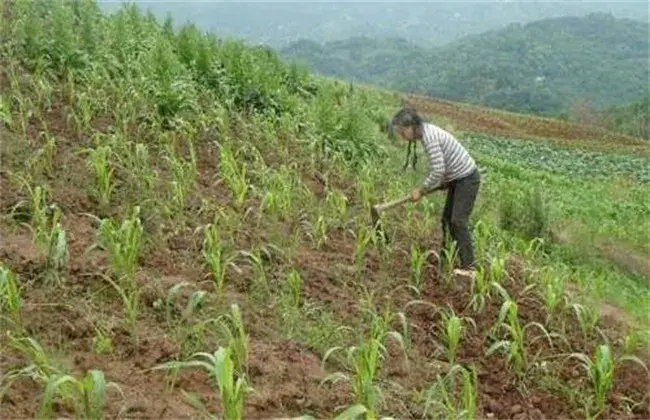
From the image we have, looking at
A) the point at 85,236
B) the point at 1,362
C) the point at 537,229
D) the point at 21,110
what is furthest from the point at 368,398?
the point at 537,229

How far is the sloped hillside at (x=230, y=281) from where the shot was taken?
156 inches

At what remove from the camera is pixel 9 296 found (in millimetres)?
3826

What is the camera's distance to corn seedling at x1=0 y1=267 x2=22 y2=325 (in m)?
3.76

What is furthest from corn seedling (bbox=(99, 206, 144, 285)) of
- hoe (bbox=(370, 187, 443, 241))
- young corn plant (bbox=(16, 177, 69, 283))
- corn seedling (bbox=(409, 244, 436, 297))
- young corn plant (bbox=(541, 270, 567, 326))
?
young corn plant (bbox=(541, 270, 567, 326))

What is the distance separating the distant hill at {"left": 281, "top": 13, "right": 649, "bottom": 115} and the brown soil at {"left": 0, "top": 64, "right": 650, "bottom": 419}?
188ft

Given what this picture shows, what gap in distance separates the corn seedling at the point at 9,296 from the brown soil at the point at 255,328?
0.12 meters

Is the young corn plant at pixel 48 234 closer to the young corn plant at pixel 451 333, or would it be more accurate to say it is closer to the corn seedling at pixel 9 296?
the corn seedling at pixel 9 296

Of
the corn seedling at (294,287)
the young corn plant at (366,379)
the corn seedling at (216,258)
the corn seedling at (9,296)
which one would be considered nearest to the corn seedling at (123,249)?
the corn seedling at (216,258)

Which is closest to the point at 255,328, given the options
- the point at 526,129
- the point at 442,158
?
the point at 442,158

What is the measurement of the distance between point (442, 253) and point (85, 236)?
286 cm

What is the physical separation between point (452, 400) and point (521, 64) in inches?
3276

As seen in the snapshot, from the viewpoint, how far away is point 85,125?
7.29 metres

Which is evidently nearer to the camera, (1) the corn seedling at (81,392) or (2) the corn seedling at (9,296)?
(1) the corn seedling at (81,392)

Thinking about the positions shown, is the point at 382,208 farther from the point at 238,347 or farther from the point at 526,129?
the point at 526,129
